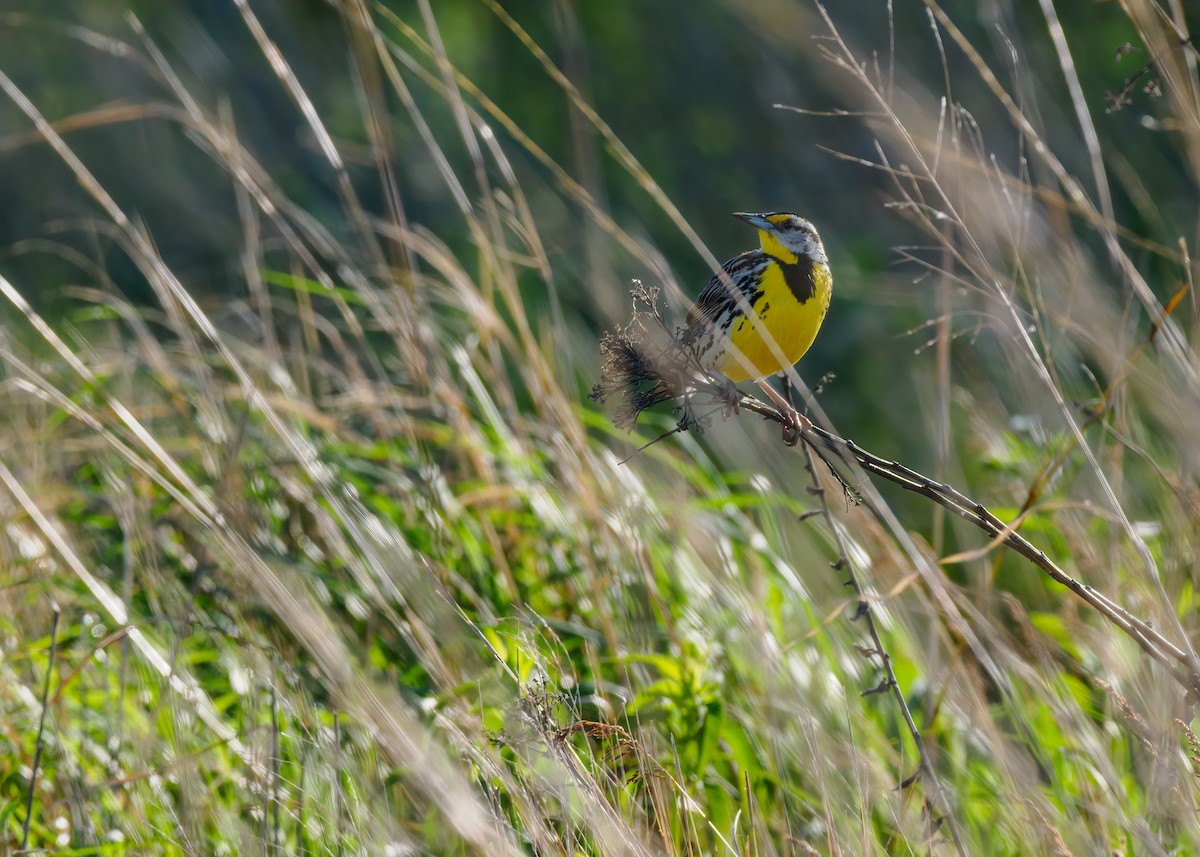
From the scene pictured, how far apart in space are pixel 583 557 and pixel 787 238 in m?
0.78

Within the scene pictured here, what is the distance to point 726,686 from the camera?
2367mm

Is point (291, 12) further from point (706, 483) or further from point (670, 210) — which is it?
point (670, 210)

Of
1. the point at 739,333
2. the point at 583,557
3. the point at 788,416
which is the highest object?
the point at 788,416

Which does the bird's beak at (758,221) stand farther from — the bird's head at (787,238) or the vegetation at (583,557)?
the vegetation at (583,557)

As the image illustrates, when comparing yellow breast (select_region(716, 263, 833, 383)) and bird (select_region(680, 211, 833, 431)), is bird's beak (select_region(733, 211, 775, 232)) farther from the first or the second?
yellow breast (select_region(716, 263, 833, 383))

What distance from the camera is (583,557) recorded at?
2598mm

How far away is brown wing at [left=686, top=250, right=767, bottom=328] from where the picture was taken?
214 cm

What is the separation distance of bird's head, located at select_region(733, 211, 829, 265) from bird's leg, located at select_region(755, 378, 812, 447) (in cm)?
56

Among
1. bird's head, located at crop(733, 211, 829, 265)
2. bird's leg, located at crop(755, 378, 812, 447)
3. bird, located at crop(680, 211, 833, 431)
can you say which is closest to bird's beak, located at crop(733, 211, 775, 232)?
bird's head, located at crop(733, 211, 829, 265)

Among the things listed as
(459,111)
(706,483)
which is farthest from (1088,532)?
(459,111)

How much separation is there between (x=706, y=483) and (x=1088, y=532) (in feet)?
2.88

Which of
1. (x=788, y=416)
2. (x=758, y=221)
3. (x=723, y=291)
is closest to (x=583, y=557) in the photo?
(x=723, y=291)

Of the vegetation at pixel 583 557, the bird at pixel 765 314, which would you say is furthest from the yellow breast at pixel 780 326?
the vegetation at pixel 583 557

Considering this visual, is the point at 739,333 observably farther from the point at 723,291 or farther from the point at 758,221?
the point at 758,221
